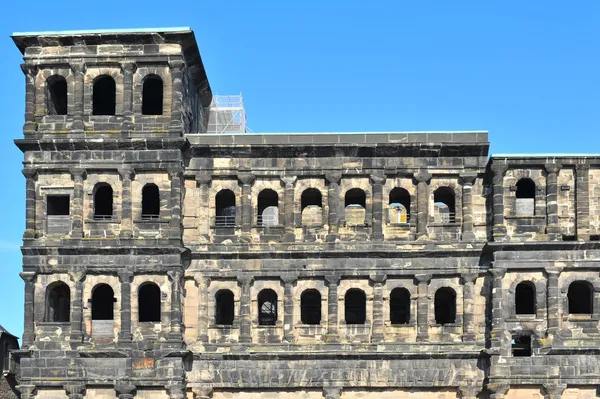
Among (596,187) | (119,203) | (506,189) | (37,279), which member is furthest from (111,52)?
(596,187)

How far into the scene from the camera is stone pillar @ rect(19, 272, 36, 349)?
45.0m

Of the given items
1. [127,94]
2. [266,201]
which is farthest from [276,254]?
[127,94]

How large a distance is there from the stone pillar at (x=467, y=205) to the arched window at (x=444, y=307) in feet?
9.11

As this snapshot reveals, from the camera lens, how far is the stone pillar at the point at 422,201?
153 ft

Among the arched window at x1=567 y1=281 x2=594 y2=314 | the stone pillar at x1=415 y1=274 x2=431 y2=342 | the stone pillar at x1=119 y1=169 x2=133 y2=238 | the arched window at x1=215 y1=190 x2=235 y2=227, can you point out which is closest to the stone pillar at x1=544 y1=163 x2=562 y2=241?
the arched window at x1=567 y1=281 x2=594 y2=314

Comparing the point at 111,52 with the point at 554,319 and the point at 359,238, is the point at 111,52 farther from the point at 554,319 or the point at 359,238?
the point at 554,319

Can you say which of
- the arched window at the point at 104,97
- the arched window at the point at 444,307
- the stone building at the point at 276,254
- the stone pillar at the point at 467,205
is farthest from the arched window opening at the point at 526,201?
the arched window at the point at 104,97

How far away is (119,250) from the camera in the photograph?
45.3 meters

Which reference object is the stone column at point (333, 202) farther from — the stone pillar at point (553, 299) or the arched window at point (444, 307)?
the stone pillar at point (553, 299)

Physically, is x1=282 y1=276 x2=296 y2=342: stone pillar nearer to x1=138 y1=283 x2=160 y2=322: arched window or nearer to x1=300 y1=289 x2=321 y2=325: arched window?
x1=300 y1=289 x2=321 y2=325: arched window

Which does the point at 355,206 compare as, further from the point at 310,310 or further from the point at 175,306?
the point at 175,306

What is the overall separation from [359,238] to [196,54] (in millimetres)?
11519

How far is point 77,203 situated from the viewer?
150 ft

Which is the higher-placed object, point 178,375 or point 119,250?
point 119,250
